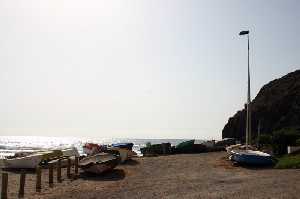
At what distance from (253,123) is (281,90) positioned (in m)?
11.1

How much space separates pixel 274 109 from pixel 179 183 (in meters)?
76.9

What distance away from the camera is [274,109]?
94.9 meters

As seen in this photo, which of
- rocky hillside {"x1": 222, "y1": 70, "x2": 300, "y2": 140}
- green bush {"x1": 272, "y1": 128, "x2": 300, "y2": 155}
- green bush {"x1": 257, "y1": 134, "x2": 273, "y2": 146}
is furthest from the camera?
rocky hillside {"x1": 222, "y1": 70, "x2": 300, "y2": 140}

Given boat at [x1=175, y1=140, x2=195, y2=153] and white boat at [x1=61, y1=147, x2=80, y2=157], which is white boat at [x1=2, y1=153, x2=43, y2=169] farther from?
boat at [x1=175, y1=140, x2=195, y2=153]

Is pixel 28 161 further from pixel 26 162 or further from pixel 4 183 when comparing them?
pixel 4 183

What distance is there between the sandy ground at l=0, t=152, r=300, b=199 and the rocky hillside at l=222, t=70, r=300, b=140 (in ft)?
200

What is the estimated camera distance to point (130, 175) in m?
27.2

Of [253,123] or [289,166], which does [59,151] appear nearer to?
[289,166]

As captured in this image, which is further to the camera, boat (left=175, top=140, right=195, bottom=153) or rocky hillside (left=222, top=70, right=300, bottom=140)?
rocky hillside (left=222, top=70, right=300, bottom=140)

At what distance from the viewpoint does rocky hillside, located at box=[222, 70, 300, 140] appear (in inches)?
3501

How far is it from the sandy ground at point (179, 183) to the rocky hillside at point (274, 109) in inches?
2399

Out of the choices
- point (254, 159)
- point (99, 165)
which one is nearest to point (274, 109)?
point (254, 159)

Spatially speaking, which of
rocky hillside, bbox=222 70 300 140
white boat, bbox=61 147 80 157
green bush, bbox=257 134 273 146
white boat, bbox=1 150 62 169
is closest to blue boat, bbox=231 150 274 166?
green bush, bbox=257 134 273 146

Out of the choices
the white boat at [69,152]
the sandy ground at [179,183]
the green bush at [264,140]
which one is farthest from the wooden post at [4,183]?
the green bush at [264,140]
